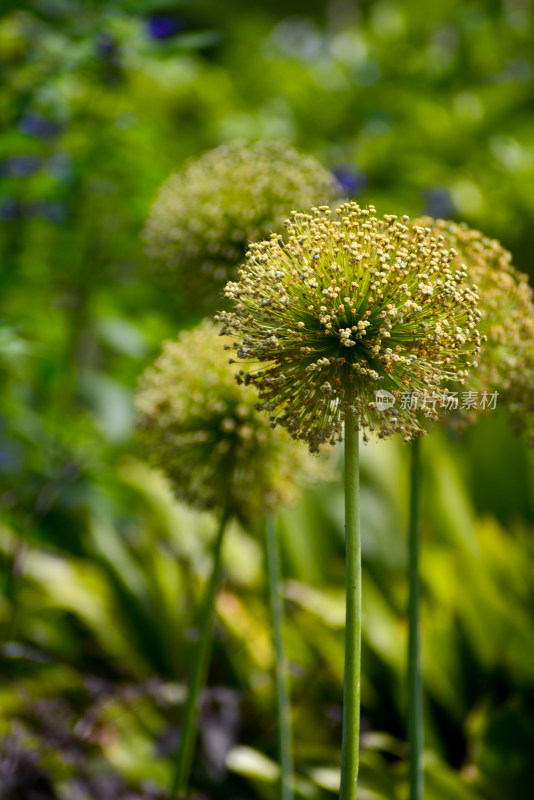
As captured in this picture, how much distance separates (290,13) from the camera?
6098mm

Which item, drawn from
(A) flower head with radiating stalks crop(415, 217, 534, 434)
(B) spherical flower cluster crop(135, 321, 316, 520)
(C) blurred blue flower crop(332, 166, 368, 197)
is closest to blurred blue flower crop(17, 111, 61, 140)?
(C) blurred blue flower crop(332, 166, 368, 197)

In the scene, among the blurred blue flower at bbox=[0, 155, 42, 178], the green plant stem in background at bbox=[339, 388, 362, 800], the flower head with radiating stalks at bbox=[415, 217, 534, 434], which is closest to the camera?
the green plant stem in background at bbox=[339, 388, 362, 800]

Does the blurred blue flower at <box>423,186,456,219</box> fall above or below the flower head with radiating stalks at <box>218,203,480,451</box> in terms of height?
above

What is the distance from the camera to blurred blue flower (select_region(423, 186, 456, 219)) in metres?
2.91

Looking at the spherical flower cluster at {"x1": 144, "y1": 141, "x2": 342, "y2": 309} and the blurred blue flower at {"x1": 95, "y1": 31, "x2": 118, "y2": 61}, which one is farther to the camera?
the blurred blue flower at {"x1": 95, "y1": 31, "x2": 118, "y2": 61}

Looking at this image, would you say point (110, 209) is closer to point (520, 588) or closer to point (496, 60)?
point (520, 588)

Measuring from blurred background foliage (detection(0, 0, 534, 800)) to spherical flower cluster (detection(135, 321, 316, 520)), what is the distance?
330 millimetres

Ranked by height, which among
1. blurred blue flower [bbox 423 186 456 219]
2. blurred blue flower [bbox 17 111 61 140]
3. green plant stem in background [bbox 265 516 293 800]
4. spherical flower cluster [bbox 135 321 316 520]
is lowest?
green plant stem in background [bbox 265 516 293 800]

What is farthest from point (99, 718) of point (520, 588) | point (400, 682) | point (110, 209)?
point (110, 209)

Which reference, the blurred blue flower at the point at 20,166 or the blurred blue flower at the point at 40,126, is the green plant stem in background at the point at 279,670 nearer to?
the blurred blue flower at the point at 40,126

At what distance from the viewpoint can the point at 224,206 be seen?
1.12 m

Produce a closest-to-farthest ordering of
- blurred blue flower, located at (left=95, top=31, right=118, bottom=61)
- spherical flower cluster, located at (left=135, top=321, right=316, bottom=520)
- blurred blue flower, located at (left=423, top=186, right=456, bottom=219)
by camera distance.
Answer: spherical flower cluster, located at (left=135, top=321, right=316, bottom=520) → blurred blue flower, located at (left=95, top=31, right=118, bottom=61) → blurred blue flower, located at (left=423, top=186, right=456, bottom=219)

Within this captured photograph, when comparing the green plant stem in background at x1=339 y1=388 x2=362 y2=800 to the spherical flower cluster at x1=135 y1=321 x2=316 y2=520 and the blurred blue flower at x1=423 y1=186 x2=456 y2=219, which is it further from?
the blurred blue flower at x1=423 y1=186 x2=456 y2=219

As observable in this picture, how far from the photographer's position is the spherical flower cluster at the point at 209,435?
41.9 inches
